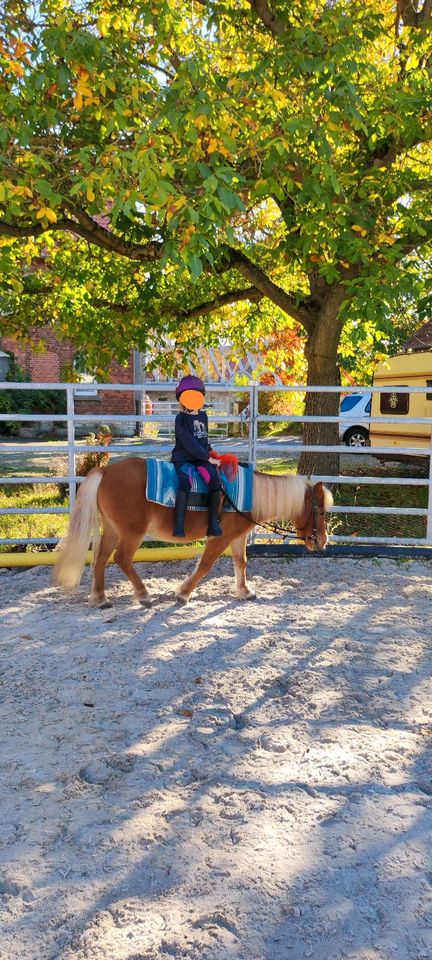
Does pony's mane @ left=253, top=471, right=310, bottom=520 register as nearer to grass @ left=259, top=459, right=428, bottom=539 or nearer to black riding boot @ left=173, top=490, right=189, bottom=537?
black riding boot @ left=173, top=490, right=189, bottom=537

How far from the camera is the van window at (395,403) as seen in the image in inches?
564

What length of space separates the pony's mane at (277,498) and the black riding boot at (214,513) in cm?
37

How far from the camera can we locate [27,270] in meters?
12.1

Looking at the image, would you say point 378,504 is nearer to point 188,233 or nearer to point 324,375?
point 324,375

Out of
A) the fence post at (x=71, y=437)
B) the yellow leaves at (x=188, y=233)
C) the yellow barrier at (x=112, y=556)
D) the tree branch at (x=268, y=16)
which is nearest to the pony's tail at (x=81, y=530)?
the yellow barrier at (x=112, y=556)

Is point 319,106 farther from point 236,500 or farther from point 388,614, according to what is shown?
point 388,614

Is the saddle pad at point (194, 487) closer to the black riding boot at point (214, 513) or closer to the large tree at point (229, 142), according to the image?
the black riding boot at point (214, 513)

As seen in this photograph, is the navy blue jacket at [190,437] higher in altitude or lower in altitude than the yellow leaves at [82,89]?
lower

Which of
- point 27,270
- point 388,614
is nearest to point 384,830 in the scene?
point 388,614

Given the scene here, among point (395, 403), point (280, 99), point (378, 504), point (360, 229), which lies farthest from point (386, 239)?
point (395, 403)

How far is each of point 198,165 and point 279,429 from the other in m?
21.1

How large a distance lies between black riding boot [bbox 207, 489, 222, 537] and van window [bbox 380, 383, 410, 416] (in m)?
9.28

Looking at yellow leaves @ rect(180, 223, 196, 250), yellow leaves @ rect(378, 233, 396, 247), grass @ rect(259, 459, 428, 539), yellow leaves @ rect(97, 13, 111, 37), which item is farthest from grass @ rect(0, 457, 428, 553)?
yellow leaves @ rect(97, 13, 111, 37)

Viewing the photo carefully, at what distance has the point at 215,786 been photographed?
9.79 ft
